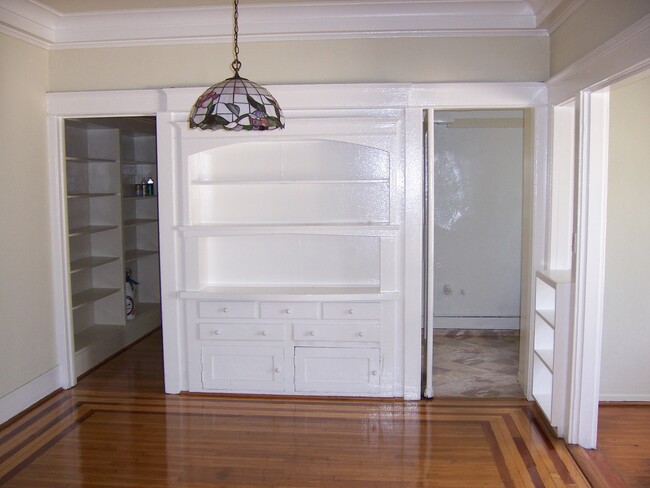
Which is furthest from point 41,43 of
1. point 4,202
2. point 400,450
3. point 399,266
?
point 400,450

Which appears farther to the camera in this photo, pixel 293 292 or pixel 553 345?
pixel 293 292

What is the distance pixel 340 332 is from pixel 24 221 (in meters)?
2.33

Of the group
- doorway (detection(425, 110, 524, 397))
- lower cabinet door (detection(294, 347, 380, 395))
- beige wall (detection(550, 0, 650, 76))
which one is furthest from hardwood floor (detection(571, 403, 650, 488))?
beige wall (detection(550, 0, 650, 76))

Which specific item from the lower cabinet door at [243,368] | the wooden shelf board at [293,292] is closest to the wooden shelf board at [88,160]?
the wooden shelf board at [293,292]

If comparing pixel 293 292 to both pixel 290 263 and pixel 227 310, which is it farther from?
pixel 227 310

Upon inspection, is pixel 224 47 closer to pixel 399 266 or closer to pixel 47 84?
pixel 47 84

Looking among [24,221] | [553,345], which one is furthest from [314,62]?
[553,345]

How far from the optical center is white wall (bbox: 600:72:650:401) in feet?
13.4

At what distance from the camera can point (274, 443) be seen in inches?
146

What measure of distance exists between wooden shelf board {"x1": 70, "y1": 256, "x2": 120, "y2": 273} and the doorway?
10.3ft

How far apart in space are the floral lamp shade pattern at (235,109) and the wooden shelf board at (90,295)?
3.15 meters

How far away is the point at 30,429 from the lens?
3.91m

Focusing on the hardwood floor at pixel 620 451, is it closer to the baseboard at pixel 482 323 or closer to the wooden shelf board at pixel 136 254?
the baseboard at pixel 482 323

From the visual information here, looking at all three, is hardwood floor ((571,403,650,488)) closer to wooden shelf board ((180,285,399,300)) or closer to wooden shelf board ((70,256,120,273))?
wooden shelf board ((180,285,399,300))
